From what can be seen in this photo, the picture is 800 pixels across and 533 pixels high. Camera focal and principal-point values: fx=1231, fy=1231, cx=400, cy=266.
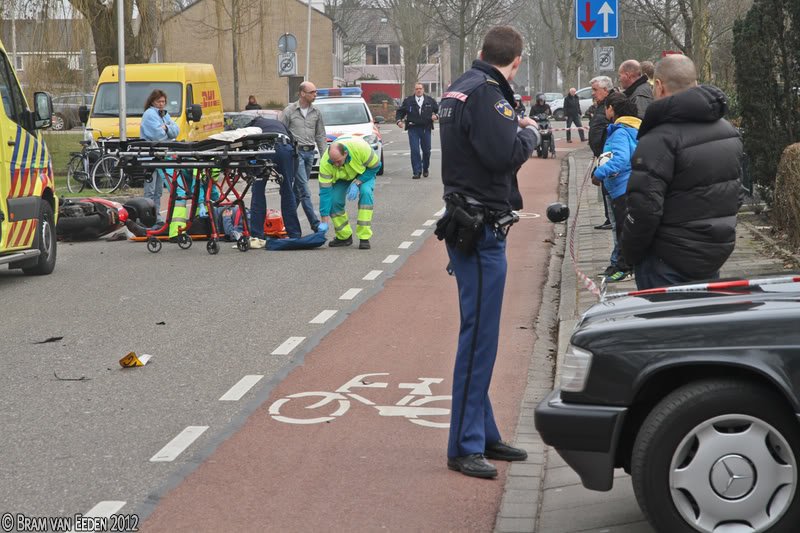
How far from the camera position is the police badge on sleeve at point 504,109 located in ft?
18.9

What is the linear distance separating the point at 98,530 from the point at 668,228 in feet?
10.0

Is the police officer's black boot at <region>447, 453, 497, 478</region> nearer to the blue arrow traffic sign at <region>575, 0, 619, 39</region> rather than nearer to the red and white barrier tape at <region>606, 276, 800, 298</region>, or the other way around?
the red and white barrier tape at <region>606, 276, 800, 298</region>

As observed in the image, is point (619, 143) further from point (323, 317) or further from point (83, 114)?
point (83, 114)

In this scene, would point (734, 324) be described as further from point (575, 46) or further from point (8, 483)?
point (575, 46)

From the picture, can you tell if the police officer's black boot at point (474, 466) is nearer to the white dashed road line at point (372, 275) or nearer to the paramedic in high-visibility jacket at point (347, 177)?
the white dashed road line at point (372, 275)

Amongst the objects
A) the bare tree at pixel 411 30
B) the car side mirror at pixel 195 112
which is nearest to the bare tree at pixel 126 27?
the car side mirror at pixel 195 112

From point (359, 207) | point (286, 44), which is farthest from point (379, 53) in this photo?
point (359, 207)

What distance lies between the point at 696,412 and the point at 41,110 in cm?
1033

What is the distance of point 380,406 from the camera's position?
743 centimetres

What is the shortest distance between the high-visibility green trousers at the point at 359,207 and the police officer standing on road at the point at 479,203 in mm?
8662

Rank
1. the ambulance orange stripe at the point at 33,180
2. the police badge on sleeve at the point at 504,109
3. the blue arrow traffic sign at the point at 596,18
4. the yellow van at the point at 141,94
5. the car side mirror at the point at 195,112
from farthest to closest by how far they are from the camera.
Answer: the yellow van at the point at 141,94
the car side mirror at the point at 195,112
the blue arrow traffic sign at the point at 596,18
the ambulance orange stripe at the point at 33,180
the police badge on sleeve at the point at 504,109

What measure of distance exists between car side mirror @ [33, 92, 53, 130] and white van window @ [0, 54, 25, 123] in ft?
0.51

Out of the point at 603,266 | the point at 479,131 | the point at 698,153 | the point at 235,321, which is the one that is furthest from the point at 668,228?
the point at 603,266

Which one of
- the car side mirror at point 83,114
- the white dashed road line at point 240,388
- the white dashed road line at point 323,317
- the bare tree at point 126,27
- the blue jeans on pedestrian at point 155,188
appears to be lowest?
the white dashed road line at point 240,388
